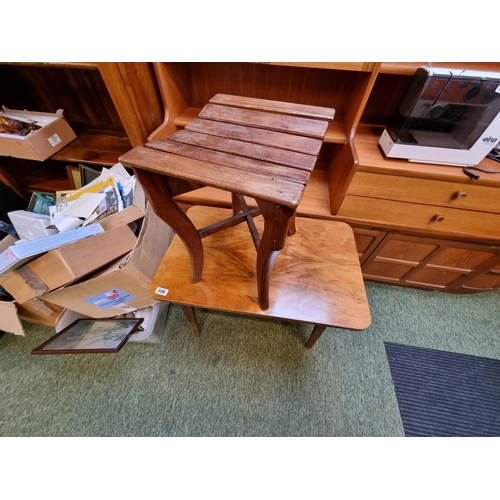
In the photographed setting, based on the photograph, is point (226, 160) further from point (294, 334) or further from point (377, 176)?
point (294, 334)

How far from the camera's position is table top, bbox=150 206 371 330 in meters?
0.76

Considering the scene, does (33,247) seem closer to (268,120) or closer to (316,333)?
(268,120)

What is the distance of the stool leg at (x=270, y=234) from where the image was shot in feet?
1.49

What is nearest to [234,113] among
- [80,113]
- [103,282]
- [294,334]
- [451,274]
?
[103,282]

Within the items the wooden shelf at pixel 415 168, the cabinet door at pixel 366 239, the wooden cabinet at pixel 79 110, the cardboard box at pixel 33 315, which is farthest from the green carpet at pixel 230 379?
the wooden cabinet at pixel 79 110

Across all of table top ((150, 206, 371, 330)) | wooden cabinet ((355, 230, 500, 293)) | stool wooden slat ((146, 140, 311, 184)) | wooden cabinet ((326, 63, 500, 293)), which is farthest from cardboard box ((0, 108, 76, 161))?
wooden cabinet ((355, 230, 500, 293))

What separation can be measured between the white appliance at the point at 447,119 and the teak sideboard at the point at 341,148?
0.05 metres

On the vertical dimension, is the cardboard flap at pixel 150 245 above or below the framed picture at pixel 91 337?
above

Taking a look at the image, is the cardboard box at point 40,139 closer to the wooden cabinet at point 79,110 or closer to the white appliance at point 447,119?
the wooden cabinet at point 79,110

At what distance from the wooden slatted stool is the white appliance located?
0.39 meters

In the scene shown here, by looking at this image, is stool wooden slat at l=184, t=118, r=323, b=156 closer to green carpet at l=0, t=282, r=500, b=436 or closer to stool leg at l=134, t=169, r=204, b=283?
stool leg at l=134, t=169, r=204, b=283

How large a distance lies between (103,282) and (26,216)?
0.60m

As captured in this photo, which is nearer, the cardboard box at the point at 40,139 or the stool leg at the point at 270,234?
the stool leg at the point at 270,234

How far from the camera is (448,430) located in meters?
1.00
